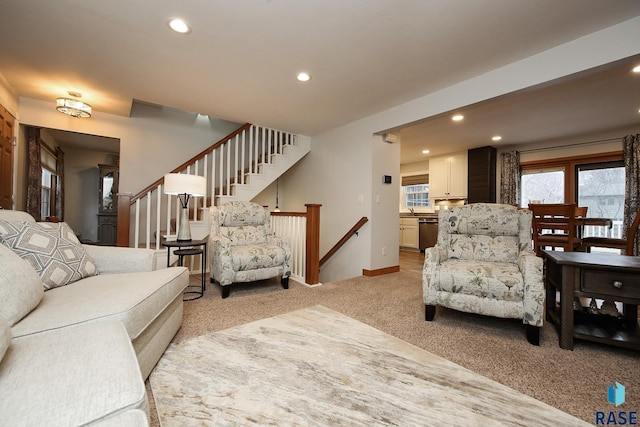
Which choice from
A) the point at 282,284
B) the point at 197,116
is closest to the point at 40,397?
the point at 282,284

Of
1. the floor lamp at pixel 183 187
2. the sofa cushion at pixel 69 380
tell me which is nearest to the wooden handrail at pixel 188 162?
the floor lamp at pixel 183 187

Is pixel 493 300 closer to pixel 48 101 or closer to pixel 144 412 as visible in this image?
pixel 144 412

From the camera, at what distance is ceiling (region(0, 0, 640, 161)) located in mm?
1870

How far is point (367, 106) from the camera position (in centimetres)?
354

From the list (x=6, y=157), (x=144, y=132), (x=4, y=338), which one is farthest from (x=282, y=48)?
(x=6, y=157)

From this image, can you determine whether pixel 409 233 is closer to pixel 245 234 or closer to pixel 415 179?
pixel 415 179

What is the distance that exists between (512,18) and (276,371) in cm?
280

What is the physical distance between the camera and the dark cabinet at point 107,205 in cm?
413

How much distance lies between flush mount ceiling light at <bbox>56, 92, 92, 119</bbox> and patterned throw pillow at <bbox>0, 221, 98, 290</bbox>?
2412mm

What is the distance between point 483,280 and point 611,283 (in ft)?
2.25

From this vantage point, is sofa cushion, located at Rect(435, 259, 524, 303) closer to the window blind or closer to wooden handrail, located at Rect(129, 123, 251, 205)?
wooden handrail, located at Rect(129, 123, 251, 205)

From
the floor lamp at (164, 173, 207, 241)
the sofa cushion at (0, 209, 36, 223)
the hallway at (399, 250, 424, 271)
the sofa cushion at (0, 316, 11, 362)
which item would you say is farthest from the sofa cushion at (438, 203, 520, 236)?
the sofa cushion at (0, 209, 36, 223)

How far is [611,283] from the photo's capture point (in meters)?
1.69

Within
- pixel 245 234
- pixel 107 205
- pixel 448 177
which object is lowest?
pixel 245 234
